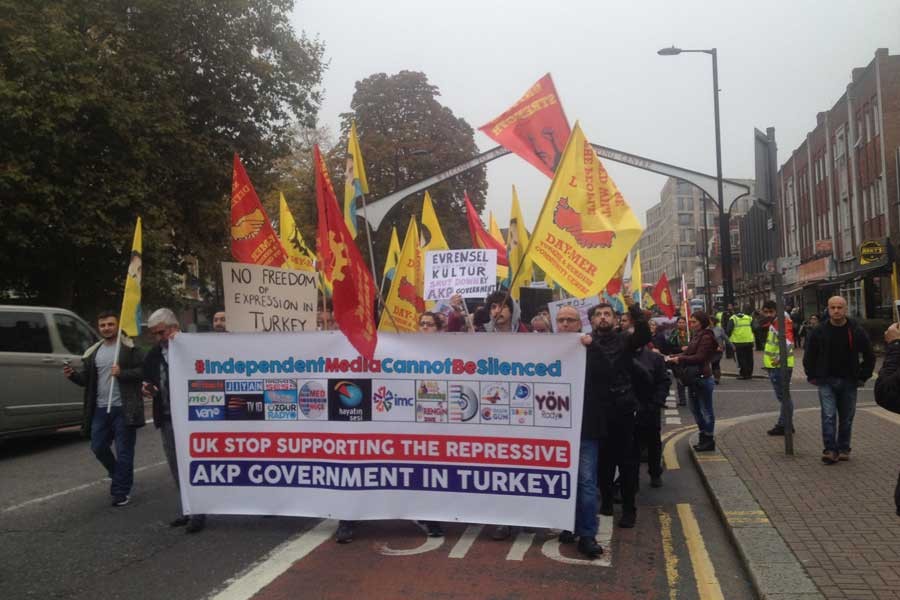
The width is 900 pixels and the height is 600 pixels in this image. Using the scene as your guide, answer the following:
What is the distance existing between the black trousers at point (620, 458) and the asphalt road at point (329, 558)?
1.04 ft

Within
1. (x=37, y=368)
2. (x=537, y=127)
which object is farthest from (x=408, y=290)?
(x=37, y=368)

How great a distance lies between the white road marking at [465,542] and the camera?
18.9 feet

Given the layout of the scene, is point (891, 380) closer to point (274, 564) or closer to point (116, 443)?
point (274, 564)

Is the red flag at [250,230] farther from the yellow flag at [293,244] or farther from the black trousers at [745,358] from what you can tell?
the black trousers at [745,358]

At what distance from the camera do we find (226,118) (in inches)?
900

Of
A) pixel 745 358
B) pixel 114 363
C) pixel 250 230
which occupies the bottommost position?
pixel 745 358

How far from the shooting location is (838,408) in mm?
8359

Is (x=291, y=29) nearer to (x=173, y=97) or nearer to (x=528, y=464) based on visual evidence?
(x=173, y=97)

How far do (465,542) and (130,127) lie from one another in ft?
52.7

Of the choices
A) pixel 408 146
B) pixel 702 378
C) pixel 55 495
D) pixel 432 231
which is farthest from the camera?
pixel 408 146

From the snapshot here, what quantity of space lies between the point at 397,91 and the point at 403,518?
3964cm

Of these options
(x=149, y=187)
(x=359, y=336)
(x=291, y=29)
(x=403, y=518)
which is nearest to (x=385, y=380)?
(x=359, y=336)

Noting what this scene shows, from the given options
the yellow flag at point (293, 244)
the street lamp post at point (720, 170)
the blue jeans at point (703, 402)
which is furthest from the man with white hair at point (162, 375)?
the street lamp post at point (720, 170)

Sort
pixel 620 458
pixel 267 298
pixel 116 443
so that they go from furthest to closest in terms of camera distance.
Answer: pixel 267 298 → pixel 116 443 → pixel 620 458
